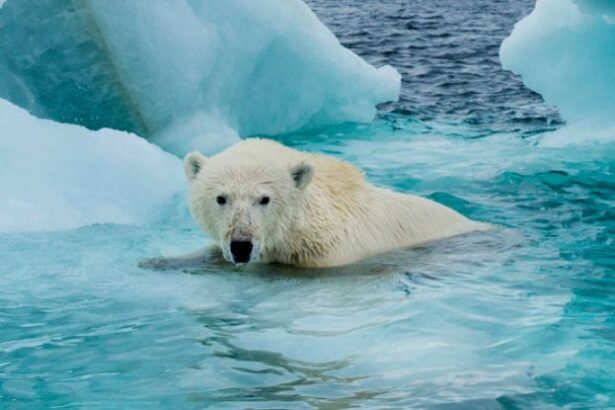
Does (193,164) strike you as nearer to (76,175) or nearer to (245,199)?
(245,199)

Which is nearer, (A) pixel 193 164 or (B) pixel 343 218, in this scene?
(A) pixel 193 164

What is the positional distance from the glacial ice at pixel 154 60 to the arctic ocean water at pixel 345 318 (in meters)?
1.67

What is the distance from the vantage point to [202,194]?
589 centimetres

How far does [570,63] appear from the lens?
10508mm

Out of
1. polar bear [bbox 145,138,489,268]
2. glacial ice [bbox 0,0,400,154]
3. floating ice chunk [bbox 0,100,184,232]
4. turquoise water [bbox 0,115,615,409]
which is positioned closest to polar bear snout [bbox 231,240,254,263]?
polar bear [bbox 145,138,489,268]

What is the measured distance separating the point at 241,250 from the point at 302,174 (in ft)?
2.32

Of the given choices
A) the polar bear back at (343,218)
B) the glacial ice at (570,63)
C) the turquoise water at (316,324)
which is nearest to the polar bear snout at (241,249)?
the turquoise water at (316,324)

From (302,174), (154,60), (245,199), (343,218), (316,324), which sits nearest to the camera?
(316,324)

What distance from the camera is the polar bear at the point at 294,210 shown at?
18.7 ft

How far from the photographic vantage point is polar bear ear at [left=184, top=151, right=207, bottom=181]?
19.5 ft

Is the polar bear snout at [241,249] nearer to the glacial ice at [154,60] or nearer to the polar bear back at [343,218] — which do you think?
the polar bear back at [343,218]

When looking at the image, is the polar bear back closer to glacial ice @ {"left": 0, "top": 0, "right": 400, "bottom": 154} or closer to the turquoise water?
the turquoise water

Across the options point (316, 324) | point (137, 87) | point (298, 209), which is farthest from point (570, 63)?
point (316, 324)

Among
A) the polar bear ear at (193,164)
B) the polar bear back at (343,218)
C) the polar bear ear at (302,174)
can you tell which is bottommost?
the polar bear back at (343,218)
